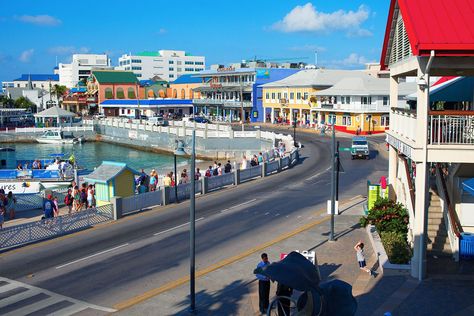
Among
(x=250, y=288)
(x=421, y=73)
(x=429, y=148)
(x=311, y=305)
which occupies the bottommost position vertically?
(x=250, y=288)

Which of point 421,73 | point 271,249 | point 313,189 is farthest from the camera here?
point 313,189

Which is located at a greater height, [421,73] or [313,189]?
[421,73]

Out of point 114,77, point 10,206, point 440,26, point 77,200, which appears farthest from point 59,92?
point 440,26

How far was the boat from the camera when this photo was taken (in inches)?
3516

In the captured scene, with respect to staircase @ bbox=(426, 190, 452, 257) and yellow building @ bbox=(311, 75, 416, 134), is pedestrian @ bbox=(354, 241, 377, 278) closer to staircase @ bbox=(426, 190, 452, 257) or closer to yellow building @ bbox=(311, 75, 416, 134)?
staircase @ bbox=(426, 190, 452, 257)

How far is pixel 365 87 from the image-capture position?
2734 inches

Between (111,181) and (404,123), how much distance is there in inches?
584

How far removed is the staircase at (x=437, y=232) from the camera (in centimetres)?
1894

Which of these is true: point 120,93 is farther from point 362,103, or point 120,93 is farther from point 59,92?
point 362,103

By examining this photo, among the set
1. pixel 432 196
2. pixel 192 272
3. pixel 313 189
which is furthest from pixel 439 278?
pixel 313 189

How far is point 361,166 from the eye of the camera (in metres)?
43.3

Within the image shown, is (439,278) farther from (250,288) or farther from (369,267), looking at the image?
(250,288)

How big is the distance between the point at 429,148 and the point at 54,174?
→ 3398 centimetres

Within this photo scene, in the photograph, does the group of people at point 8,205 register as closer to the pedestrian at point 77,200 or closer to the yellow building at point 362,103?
the pedestrian at point 77,200
